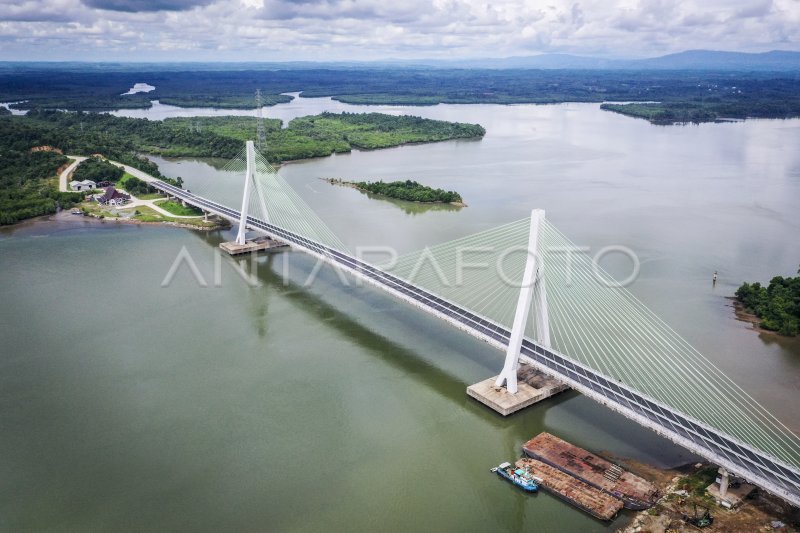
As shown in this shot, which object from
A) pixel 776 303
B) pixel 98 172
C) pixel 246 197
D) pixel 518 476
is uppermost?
pixel 246 197

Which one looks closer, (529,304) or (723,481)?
(723,481)

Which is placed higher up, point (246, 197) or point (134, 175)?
point (246, 197)

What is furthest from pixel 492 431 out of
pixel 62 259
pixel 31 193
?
pixel 31 193

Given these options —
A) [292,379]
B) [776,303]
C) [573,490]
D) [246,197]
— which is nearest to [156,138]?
[246,197]

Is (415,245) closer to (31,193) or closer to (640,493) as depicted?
(640,493)

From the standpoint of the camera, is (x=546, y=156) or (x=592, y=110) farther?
(x=592, y=110)

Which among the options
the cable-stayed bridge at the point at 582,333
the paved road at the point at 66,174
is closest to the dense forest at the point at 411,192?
the cable-stayed bridge at the point at 582,333

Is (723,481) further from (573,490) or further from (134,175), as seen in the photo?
(134,175)

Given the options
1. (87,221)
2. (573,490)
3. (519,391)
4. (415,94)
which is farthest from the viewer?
(415,94)
